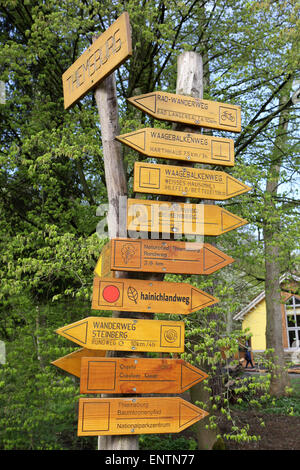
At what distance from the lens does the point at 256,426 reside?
11125 millimetres

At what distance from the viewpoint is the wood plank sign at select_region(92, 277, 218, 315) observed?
3.20 metres

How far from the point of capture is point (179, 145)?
3582 millimetres

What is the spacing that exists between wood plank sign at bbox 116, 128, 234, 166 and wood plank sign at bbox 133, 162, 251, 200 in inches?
4.6

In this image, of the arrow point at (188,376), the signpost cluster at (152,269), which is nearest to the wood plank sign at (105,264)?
the signpost cluster at (152,269)

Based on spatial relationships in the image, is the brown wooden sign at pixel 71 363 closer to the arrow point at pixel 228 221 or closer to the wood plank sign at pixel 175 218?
the wood plank sign at pixel 175 218

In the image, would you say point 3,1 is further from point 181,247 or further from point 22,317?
point 181,247

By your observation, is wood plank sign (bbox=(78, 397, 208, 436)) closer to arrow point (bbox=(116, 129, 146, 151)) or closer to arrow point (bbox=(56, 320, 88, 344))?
arrow point (bbox=(56, 320, 88, 344))

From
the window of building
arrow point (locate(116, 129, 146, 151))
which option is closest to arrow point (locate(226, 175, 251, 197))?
arrow point (locate(116, 129, 146, 151))

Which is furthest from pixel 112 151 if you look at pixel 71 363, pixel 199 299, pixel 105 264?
pixel 71 363

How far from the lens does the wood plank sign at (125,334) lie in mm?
3107

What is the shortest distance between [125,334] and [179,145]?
165 centimetres

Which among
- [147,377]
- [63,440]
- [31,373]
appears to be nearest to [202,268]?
[147,377]

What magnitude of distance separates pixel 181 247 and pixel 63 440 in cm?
664

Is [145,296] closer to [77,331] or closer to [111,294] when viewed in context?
[111,294]
